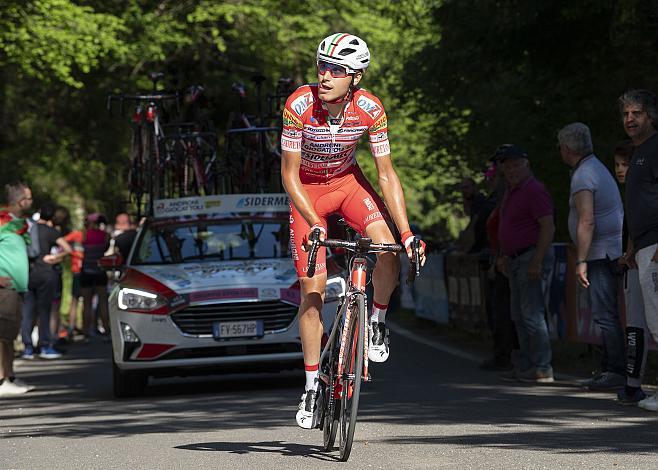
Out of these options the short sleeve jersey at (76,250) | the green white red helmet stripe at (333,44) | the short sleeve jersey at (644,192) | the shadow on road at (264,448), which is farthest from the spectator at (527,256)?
Answer: the short sleeve jersey at (76,250)


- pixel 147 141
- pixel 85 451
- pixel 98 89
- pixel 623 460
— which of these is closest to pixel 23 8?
pixel 98 89

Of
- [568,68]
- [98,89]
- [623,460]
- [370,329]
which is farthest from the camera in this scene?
[98,89]

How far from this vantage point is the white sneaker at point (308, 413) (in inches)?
337

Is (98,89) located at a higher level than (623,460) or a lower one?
higher

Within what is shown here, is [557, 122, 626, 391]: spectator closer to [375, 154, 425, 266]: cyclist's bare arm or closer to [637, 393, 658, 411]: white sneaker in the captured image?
[637, 393, 658, 411]: white sneaker

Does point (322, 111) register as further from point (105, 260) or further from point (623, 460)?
point (105, 260)

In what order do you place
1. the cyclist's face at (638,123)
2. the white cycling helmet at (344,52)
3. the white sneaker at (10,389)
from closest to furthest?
the white cycling helmet at (344,52), the cyclist's face at (638,123), the white sneaker at (10,389)

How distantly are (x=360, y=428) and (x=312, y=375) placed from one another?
1461mm

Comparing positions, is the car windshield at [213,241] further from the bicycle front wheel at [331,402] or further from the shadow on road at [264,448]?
the bicycle front wheel at [331,402]

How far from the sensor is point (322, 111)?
28.2 feet

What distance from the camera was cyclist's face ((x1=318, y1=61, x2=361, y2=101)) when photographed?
846cm

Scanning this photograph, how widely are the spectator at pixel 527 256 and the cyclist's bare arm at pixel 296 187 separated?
5.65 metres

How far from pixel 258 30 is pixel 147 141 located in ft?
71.3

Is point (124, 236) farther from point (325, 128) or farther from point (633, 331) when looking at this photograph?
point (325, 128)
